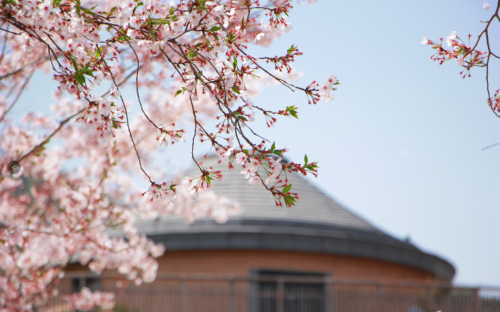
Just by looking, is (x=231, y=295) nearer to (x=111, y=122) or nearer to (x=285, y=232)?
(x=285, y=232)

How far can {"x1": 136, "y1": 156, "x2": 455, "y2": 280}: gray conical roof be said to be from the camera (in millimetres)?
11891

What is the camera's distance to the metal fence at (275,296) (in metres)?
11.1

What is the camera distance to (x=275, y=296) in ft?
36.5

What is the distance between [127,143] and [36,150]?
14.6 ft

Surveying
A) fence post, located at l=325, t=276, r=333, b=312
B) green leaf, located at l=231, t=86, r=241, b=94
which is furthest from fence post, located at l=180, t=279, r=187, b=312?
green leaf, located at l=231, t=86, r=241, b=94

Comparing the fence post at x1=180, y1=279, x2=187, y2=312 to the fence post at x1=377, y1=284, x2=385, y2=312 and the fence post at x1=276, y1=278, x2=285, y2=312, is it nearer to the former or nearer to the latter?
the fence post at x1=276, y1=278, x2=285, y2=312

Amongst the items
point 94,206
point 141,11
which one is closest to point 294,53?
point 141,11

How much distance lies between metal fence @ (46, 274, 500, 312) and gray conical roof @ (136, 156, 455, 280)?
933mm

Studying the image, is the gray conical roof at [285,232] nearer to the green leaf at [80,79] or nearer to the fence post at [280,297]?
the fence post at [280,297]

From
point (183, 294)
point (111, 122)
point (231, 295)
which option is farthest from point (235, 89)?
point (183, 294)

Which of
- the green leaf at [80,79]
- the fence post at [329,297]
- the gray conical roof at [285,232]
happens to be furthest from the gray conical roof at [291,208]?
the green leaf at [80,79]

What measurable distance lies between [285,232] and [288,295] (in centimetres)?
144

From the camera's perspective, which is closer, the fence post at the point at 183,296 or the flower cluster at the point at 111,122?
the flower cluster at the point at 111,122

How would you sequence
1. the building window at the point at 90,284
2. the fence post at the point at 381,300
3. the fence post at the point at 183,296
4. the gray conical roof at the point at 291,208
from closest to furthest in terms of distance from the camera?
1. the fence post at the point at 183,296
2. the fence post at the point at 381,300
3. the building window at the point at 90,284
4. the gray conical roof at the point at 291,208
